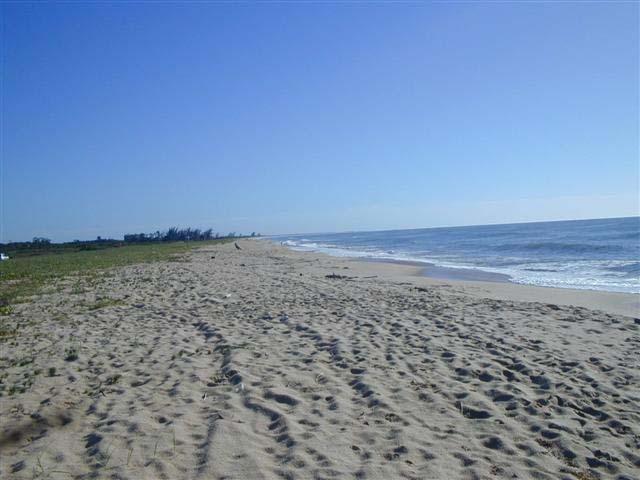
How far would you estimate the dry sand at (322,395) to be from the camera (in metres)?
3.65

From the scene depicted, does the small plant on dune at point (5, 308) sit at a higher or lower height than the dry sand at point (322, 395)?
higher

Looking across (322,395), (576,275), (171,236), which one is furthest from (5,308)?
(171,236)

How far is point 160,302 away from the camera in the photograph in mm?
11219

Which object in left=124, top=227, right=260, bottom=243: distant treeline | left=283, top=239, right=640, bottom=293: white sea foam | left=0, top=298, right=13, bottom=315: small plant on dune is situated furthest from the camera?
left=124, top=227, right=260, bottom=243: distant treeline

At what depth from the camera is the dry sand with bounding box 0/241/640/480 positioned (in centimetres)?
365

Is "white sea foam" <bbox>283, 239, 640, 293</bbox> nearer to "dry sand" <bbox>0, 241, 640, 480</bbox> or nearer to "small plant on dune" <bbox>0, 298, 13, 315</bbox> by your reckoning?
"dry sand" <bbox>0, 241, 640, 480</bbox>

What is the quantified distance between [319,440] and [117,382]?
296 centimetres

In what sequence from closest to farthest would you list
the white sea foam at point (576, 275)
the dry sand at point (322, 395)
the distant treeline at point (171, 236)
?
the dry sand at point (322, 395) → the white sea foam at point (576, 275) → the distant treeline at point (171, 236)

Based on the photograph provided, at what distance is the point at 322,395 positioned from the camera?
16.4ft

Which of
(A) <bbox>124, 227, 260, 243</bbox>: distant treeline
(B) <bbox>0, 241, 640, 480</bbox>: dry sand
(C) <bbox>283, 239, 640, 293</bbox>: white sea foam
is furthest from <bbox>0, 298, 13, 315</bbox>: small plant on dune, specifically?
(A) <bbox>124, 227, 260, 243</bbox>: distant treeline

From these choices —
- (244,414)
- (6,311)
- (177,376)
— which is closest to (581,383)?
(244,414)

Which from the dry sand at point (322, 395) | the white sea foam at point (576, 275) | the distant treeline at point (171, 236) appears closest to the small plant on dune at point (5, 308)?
the dry sand at point (322, 395)

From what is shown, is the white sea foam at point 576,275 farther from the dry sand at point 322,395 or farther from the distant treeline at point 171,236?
the distant treeline at point 171,236

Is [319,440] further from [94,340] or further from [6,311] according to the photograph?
[6,311]
